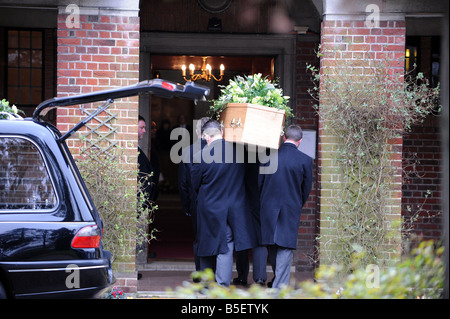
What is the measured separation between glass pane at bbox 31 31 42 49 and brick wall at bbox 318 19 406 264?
4730 mm

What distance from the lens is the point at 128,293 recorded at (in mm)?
7219

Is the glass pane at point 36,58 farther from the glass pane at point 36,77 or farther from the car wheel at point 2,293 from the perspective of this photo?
the car wheel at point 2,293

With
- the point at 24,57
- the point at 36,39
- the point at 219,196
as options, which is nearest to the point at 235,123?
the point at 219,196

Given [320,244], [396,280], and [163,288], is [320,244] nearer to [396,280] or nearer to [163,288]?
[163,288]

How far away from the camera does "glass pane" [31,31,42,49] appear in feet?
32.2

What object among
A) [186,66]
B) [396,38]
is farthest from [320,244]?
[186,66]

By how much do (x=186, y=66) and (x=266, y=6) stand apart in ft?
7.20

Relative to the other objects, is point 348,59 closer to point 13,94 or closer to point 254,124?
point 254,124

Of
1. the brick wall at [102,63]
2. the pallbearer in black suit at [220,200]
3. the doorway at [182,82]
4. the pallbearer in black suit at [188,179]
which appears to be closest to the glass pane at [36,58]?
the doorway at [182,82]

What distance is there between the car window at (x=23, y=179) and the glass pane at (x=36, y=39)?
5.56 meters

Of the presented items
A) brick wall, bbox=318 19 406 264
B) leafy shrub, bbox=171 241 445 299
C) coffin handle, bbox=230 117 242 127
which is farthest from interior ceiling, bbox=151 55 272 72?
leafy shrub, bbox=171 241 445 299

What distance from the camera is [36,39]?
9828 millimetres

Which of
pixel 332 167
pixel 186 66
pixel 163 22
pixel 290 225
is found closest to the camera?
pixel 290 225

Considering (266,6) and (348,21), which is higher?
(266,6)
